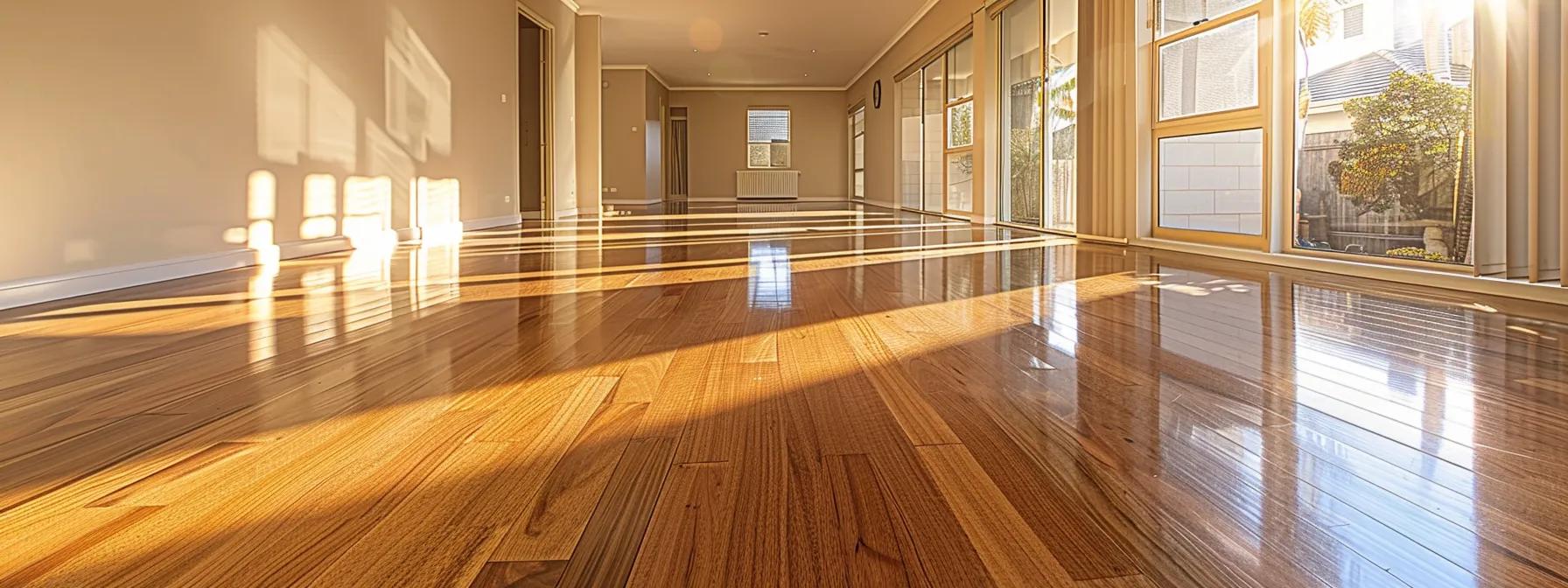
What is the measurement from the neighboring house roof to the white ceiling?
7.06 m

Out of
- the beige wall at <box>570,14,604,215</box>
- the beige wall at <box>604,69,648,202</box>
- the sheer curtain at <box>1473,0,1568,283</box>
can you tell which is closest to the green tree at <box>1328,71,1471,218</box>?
the sheer curtain at <box>1473,0,1568,283</box>

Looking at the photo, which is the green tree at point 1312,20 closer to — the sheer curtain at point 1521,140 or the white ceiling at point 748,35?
the sheer curtain at point 1521,140

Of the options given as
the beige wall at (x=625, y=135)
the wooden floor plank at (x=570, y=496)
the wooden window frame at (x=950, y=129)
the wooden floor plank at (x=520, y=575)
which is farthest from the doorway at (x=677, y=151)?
the wooden floor plank at (x=520, y=575)

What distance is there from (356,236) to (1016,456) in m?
5.62

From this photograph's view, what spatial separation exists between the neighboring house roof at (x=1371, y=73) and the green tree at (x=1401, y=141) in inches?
1.3

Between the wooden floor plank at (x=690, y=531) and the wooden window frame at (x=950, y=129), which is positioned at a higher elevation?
the wooden window frame at (x=950, y=129)

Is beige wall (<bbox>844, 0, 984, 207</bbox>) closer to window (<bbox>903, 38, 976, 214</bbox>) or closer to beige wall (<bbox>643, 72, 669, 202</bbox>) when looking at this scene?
window (<bbox>903, 38, 976, 214</bbox>)

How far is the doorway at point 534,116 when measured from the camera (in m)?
10.4

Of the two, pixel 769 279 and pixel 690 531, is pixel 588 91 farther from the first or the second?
pixel 690 531

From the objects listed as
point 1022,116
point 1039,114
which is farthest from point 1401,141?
point 1022,116

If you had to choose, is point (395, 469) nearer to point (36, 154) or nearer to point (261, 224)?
point (36, 154)

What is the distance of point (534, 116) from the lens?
37.7 ft

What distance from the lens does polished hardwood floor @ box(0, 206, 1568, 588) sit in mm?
925

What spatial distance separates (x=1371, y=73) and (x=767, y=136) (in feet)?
56.5
